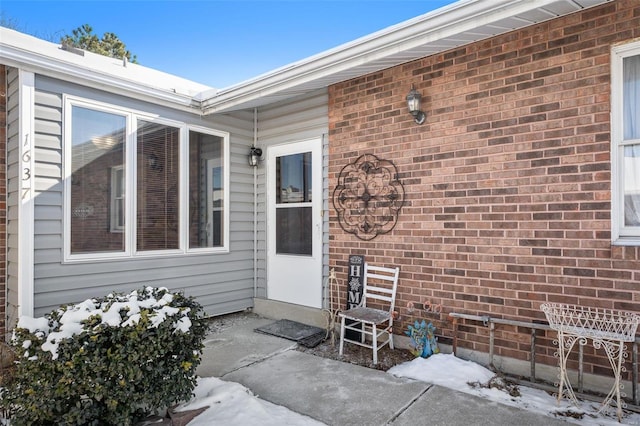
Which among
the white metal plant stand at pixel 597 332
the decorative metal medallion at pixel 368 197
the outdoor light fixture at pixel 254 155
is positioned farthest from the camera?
the outdoor light fixture at pixel 254 155

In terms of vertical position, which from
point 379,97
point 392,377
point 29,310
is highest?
point 379,97

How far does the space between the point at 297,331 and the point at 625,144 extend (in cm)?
349

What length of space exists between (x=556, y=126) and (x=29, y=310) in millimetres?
4740

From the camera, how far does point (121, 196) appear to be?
163 inches

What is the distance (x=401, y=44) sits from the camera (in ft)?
10.7

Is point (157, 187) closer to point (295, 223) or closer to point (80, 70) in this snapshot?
point (80, 70)

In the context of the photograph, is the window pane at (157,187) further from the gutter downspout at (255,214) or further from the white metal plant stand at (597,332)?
the white metal plant stand at (597,332)

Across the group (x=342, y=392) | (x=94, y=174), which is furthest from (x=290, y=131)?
(x=342, y=392)

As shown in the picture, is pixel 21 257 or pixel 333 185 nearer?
pixel 21 257

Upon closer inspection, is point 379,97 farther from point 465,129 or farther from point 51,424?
point 51,424

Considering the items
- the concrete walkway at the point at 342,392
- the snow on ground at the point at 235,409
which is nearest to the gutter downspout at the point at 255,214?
the concrete walkway at the point at 342,392

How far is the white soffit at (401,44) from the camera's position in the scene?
273 cm

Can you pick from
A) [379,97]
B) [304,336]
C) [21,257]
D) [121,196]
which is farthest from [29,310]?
[379,97]

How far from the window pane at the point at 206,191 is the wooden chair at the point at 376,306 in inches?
82.5
